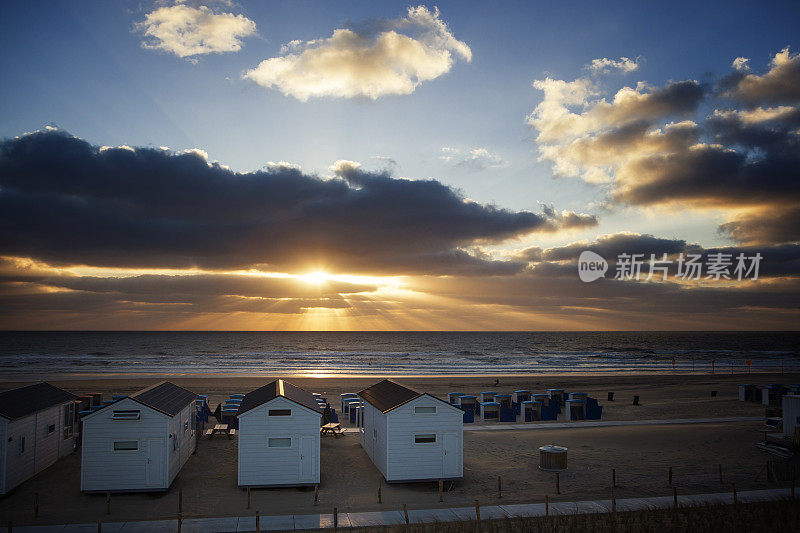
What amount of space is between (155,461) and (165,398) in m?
3.14

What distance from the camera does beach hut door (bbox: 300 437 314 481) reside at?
19.1 meters

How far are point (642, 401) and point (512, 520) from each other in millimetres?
30450

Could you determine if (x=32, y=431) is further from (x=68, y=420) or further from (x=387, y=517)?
(x=387, y=517)

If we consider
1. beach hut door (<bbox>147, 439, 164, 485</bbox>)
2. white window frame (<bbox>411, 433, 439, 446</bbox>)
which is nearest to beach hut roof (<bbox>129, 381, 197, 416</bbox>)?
beach hut door (<bbox>147, 439, 164, 485</bbox>)

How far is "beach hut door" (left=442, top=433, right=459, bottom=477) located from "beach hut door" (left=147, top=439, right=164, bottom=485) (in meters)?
10.6

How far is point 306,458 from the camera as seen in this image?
62.9 ft

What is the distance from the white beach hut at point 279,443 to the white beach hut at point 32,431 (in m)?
Answer: 8.14

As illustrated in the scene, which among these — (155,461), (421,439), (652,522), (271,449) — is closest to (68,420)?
(155,461)

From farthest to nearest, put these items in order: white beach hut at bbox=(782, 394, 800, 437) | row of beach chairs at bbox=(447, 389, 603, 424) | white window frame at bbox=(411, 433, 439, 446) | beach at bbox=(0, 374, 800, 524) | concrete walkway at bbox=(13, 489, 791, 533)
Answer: row of beach chairs at bbox=(447, 389, 603, 424) < white beach hut at bbox=(782, 394, 800, 437) < white window frame at bbox=(411, 433, 439, 446) < beach at bbox=(0, 374, 800, 524) < concrete walkway at bbox=(13, 489, 791, 533)

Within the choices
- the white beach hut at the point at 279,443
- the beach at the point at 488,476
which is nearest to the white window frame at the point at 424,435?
the beach at the point at 488,476

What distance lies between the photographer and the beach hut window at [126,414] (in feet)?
59.8

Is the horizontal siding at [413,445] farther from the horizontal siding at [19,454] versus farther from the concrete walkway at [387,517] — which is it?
the horizontal siding at [19,454]

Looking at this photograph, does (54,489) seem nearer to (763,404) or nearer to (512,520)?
(512,520)

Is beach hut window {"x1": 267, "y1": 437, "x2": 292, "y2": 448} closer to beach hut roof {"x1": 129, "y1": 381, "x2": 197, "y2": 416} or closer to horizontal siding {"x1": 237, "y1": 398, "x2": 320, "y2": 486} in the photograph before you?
horizontal siding {"x1": 237, "y1": 398, "x2": 320, "y2": 486}
